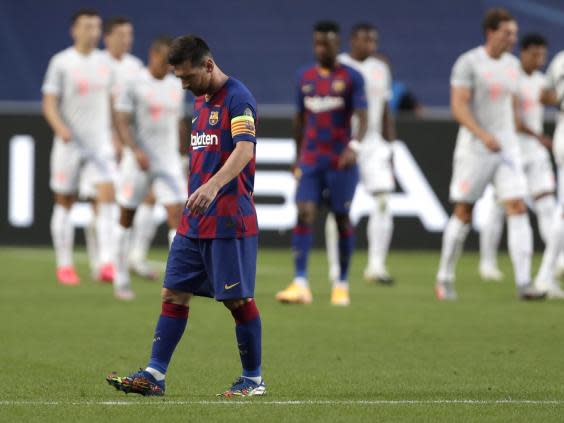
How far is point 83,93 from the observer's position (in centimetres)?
1399

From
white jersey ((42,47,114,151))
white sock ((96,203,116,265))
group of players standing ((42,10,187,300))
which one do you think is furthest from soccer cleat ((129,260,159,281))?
white jersey ((42,47,114,151))

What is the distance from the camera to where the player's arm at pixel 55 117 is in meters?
Answer: 13.5

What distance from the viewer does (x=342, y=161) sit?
11602 mm

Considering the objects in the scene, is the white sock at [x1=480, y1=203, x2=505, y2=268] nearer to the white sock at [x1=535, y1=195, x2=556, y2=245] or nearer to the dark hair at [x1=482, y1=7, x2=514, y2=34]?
the white sock at [x1=535, y1=195, x2=556, y2=245]

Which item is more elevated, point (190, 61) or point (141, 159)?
point (190, 61)

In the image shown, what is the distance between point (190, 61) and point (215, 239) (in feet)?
2.81

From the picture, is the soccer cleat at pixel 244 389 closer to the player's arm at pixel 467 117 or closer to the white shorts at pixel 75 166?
the player's arm at pixel 467 117

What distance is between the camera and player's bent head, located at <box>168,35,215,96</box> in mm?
6562

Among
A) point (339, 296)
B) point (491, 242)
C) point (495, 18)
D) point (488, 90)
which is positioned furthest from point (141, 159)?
point (491, 242)

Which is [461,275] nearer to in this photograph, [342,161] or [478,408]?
[342,161]

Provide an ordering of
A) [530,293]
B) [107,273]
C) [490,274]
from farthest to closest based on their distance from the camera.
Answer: [490,274], [107,273], [530,293]

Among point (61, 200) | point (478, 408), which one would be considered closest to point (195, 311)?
point (61, 200)

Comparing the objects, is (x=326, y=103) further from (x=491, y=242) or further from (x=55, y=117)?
(x=491, y=242)

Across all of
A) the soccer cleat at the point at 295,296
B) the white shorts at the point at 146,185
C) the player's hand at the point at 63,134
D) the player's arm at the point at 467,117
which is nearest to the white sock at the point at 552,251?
the player's arm at the point at 467,117
